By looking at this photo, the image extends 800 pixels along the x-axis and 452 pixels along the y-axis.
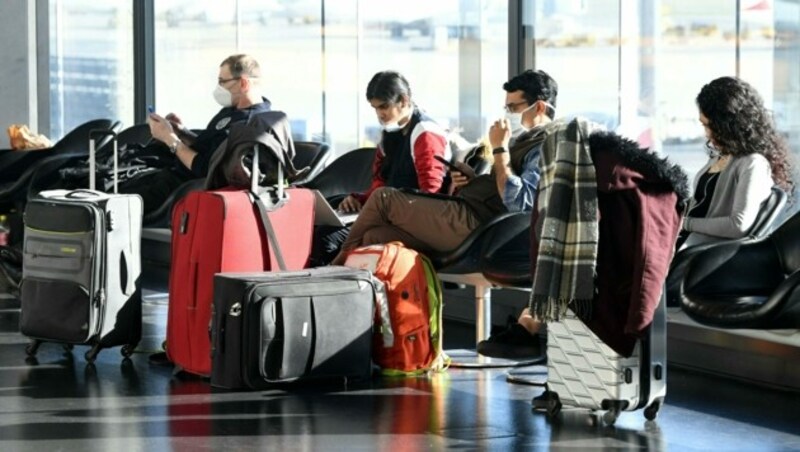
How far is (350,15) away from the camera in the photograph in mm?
9977

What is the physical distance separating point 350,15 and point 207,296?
162 inches

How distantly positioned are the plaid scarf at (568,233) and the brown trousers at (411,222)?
125 cm

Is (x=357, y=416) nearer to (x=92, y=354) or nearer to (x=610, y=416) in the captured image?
(x=610, y=416)

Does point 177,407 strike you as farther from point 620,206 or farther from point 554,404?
point 620,206

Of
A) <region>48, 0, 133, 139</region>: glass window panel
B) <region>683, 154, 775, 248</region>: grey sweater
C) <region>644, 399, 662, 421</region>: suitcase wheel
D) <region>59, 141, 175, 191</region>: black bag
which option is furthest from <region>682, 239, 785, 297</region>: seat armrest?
<region>48, 0, 133, 139</region>: glass window panel

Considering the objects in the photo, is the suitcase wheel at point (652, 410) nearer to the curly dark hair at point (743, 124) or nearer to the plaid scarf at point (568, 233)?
the plaid scarf at point (568, 233)

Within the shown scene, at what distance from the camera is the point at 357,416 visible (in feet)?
17.8

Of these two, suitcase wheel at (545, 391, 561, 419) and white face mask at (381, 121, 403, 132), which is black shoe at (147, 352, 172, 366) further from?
suitcase wheel at (545, 391, 561, 419)

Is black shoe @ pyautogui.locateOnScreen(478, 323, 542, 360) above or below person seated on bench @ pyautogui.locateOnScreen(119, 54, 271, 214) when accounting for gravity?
below

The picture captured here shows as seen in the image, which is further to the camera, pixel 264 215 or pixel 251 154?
pixel 251 154

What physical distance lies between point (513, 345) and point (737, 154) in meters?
1.14

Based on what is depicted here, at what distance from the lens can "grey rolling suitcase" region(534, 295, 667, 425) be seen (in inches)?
205

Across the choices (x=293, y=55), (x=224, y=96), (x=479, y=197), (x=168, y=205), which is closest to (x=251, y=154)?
(x=479, y=197)

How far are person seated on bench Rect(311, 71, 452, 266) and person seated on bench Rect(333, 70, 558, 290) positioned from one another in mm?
223
